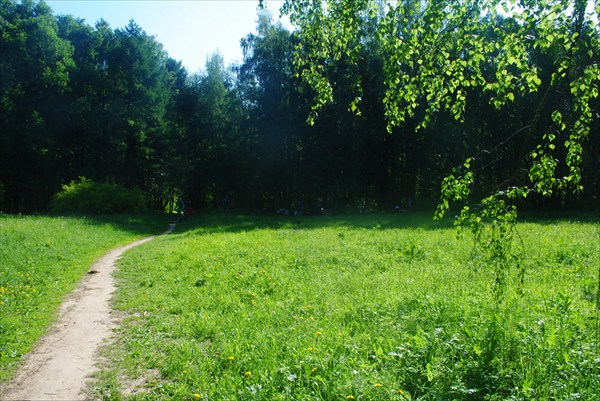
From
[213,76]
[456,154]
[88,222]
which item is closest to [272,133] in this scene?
[213,76]

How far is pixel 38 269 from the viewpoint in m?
12.5

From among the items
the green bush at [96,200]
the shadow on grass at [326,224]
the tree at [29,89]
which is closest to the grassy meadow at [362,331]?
the shadow on grass at [326,224]

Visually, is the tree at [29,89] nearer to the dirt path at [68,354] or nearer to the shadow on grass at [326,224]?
the shadow on grass at [326,224]

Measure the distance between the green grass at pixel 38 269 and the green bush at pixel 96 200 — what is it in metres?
9.88

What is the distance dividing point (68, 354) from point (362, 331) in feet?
15.8

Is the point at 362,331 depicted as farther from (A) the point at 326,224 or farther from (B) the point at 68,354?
(A) the point at 326,224

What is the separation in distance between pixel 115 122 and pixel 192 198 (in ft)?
41.9

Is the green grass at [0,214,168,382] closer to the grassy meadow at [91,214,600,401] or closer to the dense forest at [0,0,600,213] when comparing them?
the grassy meadow at [91,214,600,401]

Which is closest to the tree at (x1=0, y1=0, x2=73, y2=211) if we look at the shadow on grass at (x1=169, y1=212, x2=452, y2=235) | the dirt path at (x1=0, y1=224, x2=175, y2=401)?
the shadow on grass at (x1=169, y1=212, x2=452, y2=235)

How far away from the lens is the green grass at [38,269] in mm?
7836

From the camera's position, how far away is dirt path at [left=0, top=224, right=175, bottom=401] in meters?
5.78

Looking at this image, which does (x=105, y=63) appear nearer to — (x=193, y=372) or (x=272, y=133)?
(x=272, y=133)

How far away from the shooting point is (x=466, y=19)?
3.60 meters

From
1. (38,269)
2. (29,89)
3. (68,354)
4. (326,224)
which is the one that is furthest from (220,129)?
(68,354)
